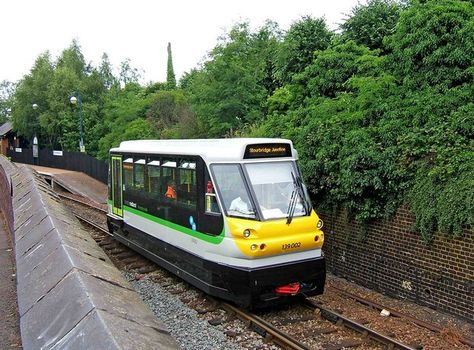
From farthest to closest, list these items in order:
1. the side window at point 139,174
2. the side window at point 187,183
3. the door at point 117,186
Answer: the door at point 117,186 < the side window at point 139,174 < the side window at point 187,183

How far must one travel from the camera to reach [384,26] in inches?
691

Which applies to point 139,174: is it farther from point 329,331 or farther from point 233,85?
point 233,85

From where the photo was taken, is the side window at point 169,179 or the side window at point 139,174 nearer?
the side window at point 169,179

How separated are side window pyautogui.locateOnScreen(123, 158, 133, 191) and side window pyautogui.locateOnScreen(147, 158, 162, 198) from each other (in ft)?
4.38

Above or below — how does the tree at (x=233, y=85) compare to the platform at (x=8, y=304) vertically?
above

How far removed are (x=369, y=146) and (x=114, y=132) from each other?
26.9 metres

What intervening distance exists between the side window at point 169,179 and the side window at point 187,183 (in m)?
0.25

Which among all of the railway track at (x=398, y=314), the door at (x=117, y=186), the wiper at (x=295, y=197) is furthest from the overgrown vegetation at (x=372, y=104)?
the door at (x=117, y=186)

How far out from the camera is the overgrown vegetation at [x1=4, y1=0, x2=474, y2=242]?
9727 mm

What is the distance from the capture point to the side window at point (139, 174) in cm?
1205

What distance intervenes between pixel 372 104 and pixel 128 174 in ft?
22.2

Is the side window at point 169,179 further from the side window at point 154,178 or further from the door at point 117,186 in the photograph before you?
the door at point 117,186

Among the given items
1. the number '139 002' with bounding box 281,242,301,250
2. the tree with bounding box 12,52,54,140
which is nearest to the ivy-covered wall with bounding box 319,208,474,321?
the number '139 002' with bounding box 281,242,301,250

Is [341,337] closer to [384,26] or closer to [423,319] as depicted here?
[423,319]
